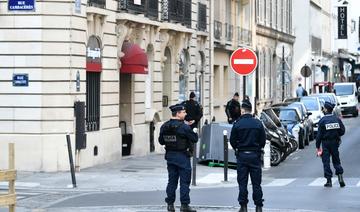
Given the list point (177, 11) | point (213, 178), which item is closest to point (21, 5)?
point (213, 178)

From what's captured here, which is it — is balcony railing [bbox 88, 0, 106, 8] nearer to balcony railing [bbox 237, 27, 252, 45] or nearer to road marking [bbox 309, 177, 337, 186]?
road marking [bbox 309, 177, 337, 186]

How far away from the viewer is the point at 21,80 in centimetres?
2150

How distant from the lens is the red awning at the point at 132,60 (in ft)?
82.9

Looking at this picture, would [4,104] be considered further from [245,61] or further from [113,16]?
[245,61]

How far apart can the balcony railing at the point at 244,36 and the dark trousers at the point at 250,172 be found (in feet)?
103

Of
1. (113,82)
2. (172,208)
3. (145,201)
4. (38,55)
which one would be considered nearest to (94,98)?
(113,82)

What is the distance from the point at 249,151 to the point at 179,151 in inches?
43.7

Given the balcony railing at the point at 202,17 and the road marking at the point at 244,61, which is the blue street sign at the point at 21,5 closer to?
the road marking at the point at 244,61

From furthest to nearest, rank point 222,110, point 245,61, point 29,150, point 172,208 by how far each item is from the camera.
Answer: point 222,110 → point 245,61 → point 29,150 → point 172,208

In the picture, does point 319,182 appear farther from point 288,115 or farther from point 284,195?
point 288,115

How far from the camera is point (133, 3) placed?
26.0 m

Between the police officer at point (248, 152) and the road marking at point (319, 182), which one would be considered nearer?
the police officer at point (248, 152)

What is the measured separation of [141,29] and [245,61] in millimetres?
4927

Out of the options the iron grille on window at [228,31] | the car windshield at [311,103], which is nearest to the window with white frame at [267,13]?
the iron grille on window at [228,31]
